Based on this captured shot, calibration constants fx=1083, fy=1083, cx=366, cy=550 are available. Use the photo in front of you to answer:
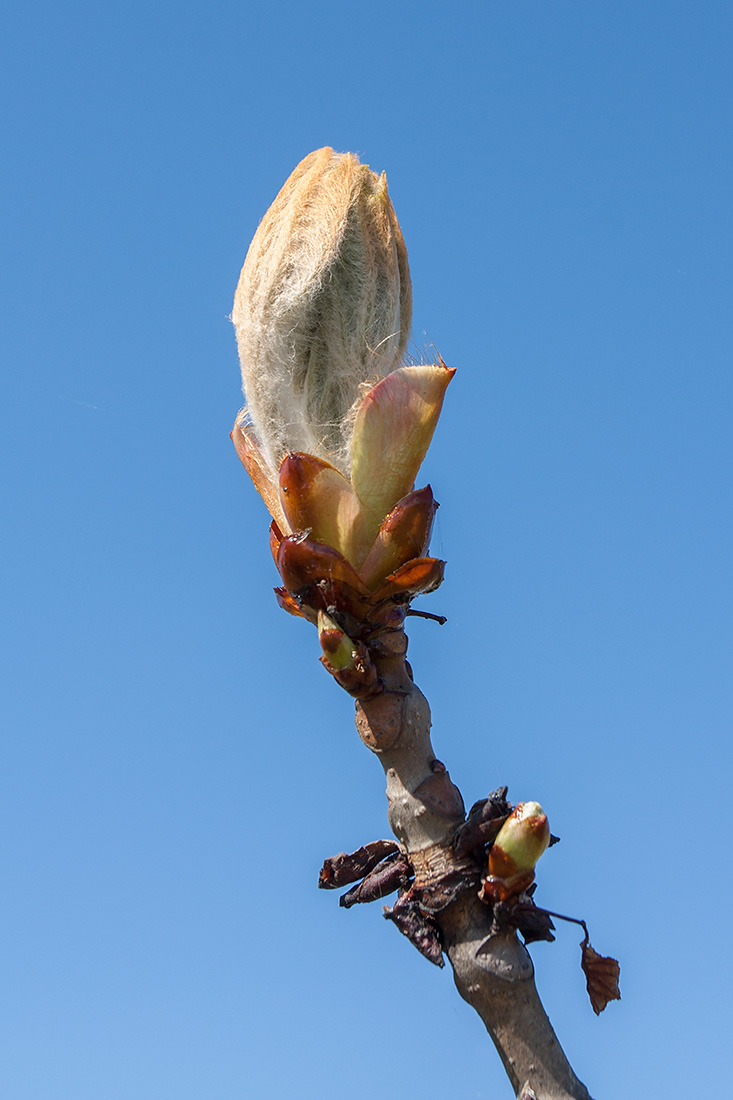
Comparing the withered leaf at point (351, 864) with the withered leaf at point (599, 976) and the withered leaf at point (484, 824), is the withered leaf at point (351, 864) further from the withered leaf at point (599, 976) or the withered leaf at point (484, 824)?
the withered leaf at point (599, 976)

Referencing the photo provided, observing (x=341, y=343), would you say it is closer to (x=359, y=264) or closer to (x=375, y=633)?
(x=359, y=264)

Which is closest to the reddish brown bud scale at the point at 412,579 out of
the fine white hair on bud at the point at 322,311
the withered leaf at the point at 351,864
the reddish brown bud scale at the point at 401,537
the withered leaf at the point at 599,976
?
the reddish brown bud scale at the point at 401,537

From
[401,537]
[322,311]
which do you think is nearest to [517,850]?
[401,537]

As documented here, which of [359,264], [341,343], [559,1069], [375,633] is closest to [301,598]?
[375,633]

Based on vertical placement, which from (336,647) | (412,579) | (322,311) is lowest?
(336,647)

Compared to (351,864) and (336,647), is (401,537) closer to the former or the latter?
(336,647)

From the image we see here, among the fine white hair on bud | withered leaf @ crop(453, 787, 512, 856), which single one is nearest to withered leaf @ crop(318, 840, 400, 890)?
withered leaf @ crop(453, 787, 512, 856)
